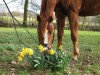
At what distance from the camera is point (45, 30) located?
753 centimetres

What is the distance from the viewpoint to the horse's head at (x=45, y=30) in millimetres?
7453

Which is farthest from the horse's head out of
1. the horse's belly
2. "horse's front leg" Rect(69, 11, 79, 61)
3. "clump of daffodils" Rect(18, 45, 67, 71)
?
the horse's belly

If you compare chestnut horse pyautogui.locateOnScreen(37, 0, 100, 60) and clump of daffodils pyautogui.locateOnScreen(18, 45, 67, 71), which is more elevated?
chestnut horse pyautogui.locateOnScreen(37, 0, 100, 60)

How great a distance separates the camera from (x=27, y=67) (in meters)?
8.09

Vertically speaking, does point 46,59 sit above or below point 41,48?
below

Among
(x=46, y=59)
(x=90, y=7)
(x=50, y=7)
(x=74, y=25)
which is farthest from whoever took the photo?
(x=90, y=7)

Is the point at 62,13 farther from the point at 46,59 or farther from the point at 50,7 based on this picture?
the point at 46,59

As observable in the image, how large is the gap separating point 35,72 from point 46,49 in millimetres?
605

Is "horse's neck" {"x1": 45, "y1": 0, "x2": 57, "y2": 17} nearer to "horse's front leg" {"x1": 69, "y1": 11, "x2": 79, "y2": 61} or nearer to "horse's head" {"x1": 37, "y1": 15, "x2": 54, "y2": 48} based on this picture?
"horse's head" {"x1": 37, "y1": 15, "x2": 54, "y2": 48}

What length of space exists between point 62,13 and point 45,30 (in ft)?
6.76

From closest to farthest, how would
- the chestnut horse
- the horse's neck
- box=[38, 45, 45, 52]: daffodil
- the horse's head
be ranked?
box=[38, 45, 45, 52]: daffodil < the horse's head < the chestnut horse < the horse's neck

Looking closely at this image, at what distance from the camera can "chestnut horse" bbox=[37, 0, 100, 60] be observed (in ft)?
24.8

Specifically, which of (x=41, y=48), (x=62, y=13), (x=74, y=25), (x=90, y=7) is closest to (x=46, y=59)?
(x=41, y=48)

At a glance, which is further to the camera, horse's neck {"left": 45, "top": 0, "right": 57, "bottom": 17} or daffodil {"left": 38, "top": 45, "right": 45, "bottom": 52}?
horse's neck {"left": 45, "top": 0, "right": 57, "bottom": 17}
